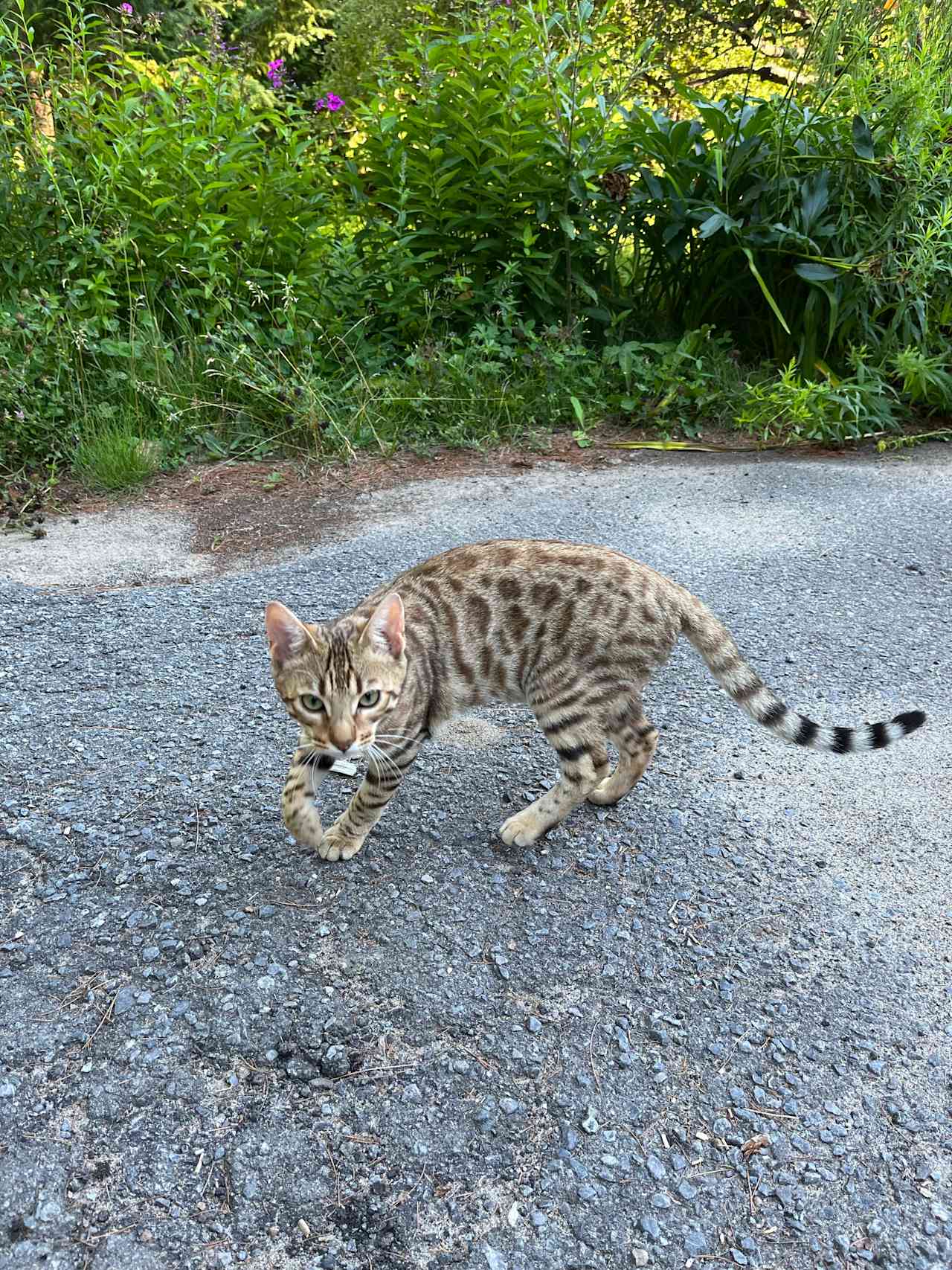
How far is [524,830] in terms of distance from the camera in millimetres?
3365

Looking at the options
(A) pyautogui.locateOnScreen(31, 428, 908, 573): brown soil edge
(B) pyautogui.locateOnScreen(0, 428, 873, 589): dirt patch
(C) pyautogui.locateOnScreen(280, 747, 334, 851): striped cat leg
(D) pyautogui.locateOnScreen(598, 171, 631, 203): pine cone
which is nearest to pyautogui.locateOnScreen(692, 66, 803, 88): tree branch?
(D) pyautogui.locateOnScreen(598, 171, 631, 203): pine cone

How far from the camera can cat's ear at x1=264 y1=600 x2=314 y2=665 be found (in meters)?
2.89

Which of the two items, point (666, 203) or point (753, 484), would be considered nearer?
point (753, 484)

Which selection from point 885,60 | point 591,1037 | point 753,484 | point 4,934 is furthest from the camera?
point 885,60

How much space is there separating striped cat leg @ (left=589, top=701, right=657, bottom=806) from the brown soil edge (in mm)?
2949

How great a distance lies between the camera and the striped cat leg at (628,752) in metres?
3.43

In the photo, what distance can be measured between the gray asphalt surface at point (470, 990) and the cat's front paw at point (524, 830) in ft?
0.17

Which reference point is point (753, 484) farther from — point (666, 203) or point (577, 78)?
point (577, 78)

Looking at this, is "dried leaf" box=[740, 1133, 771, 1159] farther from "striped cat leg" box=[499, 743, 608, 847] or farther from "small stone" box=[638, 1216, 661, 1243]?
"striped cat leg" box=[499, 743, 608, 847]

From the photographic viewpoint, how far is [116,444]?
637 cm

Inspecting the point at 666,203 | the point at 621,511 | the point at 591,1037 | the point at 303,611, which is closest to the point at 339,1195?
the point at 591,1037

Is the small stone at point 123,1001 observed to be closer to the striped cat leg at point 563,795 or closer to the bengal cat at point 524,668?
the bengal cat at point 524,668

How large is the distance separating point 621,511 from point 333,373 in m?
2.71

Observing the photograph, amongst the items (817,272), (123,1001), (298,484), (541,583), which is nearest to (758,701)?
(541,583)
